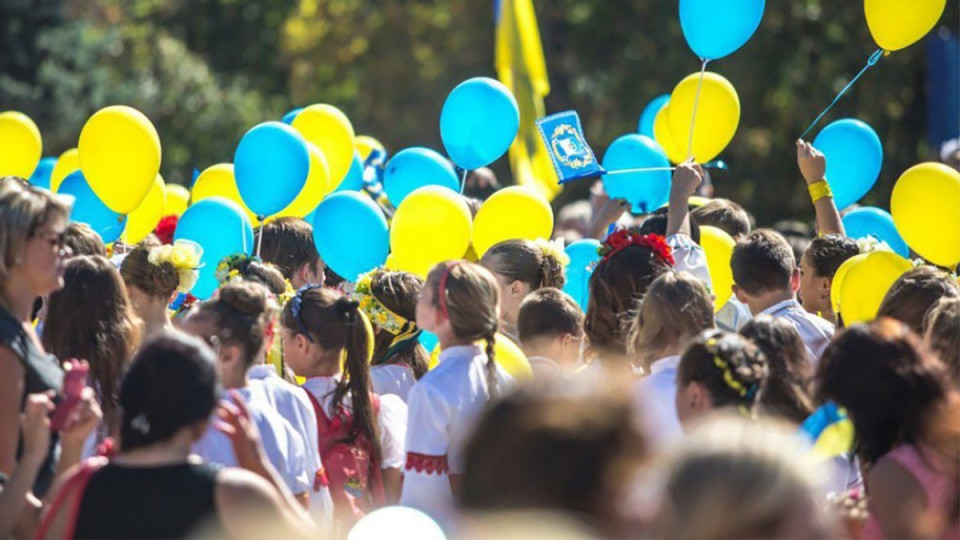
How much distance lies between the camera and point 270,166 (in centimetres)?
678

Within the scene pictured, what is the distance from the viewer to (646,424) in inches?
99.9

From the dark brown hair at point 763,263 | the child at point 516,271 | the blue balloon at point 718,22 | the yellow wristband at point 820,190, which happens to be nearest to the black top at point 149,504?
the child at point 516,271

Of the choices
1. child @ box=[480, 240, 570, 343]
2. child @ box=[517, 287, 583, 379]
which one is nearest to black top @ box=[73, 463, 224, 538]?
child @ box=[517, 287, 583, 379]

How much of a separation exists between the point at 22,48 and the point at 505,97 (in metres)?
15.6

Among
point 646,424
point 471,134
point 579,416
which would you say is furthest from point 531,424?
point 471,134

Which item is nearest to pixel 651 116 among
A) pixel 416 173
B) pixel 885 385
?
pixel 416 173

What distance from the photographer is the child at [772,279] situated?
229 inches

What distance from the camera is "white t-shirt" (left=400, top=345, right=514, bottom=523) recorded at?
444 cm

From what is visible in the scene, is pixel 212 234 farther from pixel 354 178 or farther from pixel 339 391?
pixel 354 178

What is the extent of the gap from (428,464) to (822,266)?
261 centimetres

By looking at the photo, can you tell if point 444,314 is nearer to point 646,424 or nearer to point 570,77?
point 646,424

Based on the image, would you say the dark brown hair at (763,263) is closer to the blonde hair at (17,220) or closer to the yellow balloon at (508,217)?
the yellow balloon at (508,217)

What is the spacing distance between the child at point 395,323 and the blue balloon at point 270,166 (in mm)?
1150

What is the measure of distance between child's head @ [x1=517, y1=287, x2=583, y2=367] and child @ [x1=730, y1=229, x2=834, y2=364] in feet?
2.53
